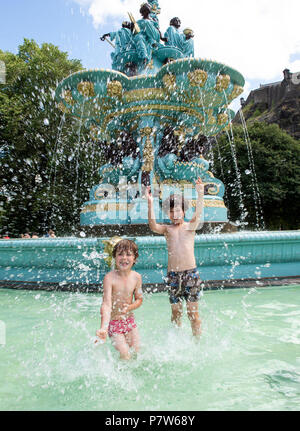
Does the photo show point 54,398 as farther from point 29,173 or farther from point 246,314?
point 29,173

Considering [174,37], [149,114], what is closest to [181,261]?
[149,114]

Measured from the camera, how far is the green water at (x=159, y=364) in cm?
177

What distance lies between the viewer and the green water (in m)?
1.77

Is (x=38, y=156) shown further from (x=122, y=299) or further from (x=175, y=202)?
(x=122, y=299)

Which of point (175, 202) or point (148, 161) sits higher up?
point (148, 161)

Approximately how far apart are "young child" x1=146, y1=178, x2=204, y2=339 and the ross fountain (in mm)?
1952

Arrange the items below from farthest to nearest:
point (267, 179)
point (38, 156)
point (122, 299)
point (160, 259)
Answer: point (267, 179), point (38, 156), point (160, 259), point (122, 299)

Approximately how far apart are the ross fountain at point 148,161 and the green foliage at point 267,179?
1578 centimetres

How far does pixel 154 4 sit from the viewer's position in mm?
9898

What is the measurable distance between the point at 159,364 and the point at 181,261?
33.1 inches

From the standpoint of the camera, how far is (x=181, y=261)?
2771 mm

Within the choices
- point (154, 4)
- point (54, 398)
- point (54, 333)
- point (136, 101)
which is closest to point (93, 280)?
point (54, 333)

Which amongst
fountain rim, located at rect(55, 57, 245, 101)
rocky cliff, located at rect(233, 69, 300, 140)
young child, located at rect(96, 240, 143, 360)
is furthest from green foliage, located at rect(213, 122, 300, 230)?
young child, located at rect(96, 240, 143, 360)

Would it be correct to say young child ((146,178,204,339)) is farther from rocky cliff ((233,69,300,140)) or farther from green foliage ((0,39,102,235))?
rocky cliff ((233,69,300,140))
